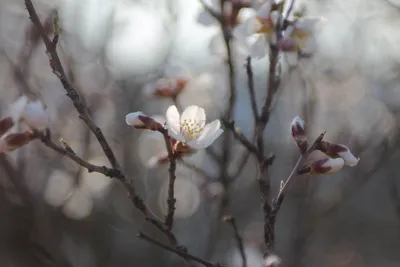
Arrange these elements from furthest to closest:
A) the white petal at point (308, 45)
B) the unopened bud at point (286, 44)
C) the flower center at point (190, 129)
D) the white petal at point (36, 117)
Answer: the white petal at point (308, 45) < the unopened bud at point (286, 44) < the flower center at point (190, 129) < the white petal at point (36, 117)

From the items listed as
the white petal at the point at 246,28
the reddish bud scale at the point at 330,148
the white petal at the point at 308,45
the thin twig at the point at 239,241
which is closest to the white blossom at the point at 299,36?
the white petal at the point at 308,45

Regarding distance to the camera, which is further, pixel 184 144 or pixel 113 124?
pixel 113 124

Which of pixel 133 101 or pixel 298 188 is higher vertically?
pixel 133 101

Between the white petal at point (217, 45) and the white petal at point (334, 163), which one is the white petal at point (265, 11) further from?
the white petal at point (334, 163)

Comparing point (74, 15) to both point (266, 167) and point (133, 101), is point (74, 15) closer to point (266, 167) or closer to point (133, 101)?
point (133, 101)

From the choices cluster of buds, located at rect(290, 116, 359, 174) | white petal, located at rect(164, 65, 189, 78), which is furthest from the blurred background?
cluster of buds, located at rect(290, 116, 359, 174)

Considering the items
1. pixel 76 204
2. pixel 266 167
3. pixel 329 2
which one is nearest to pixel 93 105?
pixel 76 204
